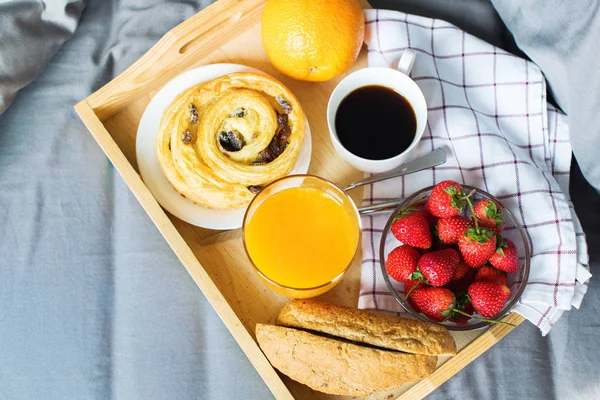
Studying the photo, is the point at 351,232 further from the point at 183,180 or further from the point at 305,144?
the point at 183,180

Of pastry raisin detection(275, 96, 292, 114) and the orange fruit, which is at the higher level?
the orange fruit

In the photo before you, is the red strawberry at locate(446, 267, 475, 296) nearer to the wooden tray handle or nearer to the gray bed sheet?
the gray bed sheet

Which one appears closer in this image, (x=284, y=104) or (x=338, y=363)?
(x=338, y=363)

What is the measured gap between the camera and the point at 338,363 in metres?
1.15

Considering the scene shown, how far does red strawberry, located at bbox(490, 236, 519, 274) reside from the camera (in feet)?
4.01

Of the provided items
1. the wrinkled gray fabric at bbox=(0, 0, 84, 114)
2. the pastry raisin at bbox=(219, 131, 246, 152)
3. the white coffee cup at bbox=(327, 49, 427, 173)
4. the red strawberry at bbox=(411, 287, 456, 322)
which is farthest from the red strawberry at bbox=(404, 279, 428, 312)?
the wrinkled gray fabric at bbox=(0, 0, 84, 114)

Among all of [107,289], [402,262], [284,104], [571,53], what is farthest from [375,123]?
[107,289]

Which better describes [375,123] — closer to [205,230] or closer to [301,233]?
[301,233]

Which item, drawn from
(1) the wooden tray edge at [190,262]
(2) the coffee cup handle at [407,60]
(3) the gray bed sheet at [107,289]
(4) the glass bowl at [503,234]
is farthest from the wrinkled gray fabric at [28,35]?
(4) the glass bowl at [503,234]

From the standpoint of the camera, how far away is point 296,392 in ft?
4.19

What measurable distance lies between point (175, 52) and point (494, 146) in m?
0.74

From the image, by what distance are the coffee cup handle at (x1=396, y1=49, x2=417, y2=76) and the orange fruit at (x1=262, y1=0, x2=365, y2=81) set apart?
0.10m

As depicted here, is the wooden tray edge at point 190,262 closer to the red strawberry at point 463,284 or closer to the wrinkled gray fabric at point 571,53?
the red strawberry at point 463,284

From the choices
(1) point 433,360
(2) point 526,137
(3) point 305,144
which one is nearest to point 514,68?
(2) point 526,137
